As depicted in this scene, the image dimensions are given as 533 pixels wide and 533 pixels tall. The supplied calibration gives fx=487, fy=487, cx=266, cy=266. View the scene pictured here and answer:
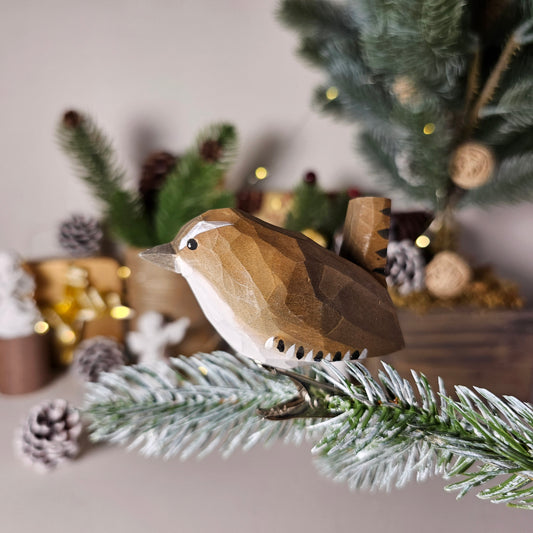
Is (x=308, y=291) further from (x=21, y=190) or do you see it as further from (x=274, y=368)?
(x=21, y=190)

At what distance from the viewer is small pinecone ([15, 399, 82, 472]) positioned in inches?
17.0

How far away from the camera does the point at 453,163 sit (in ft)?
1.77

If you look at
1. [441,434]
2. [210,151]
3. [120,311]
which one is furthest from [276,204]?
[441,434]

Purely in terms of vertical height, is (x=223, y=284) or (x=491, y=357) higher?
(x=223, y=284)

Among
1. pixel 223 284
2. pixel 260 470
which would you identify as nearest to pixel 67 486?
pixel 260 470

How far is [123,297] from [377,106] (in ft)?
1.37

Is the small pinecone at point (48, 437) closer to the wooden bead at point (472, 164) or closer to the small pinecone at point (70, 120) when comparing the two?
the small pinecone at point (70, 120)

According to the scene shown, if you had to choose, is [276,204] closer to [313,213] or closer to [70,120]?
[313,213]

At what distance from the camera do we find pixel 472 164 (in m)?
0.52

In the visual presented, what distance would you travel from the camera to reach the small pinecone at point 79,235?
0.65 meters

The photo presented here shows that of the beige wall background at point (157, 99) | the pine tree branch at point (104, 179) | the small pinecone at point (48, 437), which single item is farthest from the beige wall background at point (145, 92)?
the small pinecone at point (48, 437)

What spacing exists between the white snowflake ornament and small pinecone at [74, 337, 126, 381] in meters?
0.02

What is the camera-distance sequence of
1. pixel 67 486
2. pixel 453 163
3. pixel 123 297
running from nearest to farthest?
pixel 67 486 < pixel 453 163 < pixel 123 297

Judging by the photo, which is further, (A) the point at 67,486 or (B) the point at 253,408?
(A) the point at 67,486
